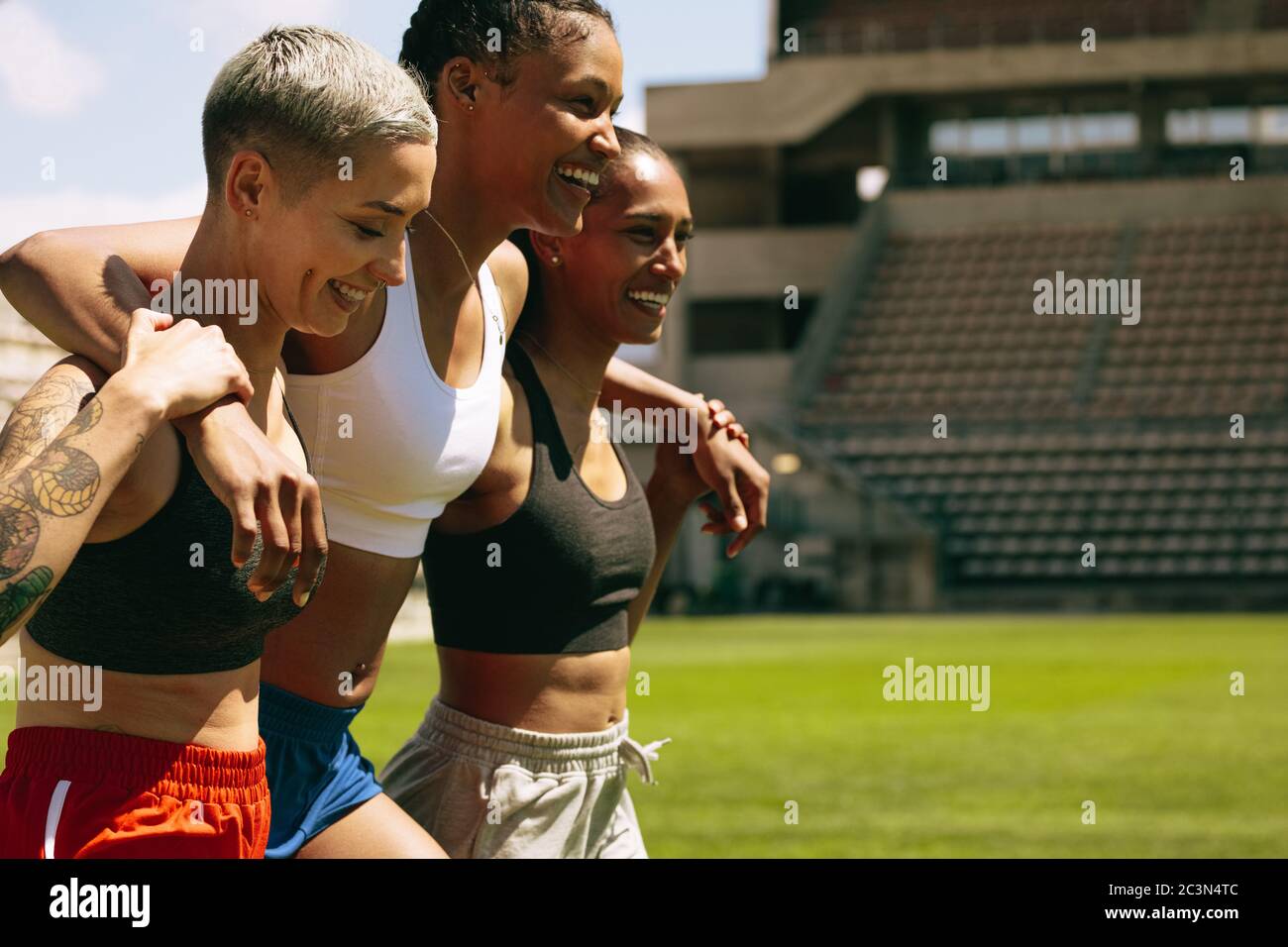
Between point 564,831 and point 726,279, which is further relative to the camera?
point 726,279

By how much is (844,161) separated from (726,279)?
379cm

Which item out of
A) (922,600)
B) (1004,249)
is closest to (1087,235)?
(1004,249)

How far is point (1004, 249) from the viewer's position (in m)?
34.8

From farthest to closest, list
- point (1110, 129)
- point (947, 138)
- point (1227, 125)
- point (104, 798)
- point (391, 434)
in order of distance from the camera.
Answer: point (947, 138) → point (1110, 129) → point (1227, 125) → point (391, 434) → point (104, 798)

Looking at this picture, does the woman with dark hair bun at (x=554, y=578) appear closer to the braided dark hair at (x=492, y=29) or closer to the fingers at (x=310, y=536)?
the braided dark hair at (x=492, y=29)

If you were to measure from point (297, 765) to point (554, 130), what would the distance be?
3.00 feet

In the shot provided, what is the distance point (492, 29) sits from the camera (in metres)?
2.31

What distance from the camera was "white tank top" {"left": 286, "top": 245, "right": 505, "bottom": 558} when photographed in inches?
87.0

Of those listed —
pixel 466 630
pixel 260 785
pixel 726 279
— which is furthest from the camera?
pixel 726 279

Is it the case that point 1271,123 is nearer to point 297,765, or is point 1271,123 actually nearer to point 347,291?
point 297,765

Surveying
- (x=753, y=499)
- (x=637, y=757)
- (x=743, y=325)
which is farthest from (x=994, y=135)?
(x=637, y=757)

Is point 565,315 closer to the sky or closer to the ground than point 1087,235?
closer to the sky

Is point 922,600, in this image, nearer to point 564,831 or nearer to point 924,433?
point 924,433
